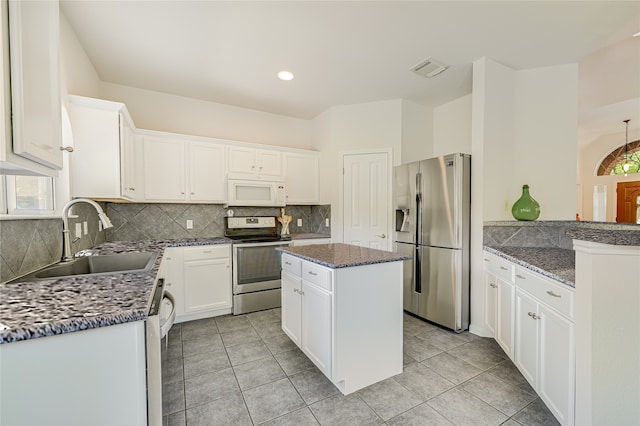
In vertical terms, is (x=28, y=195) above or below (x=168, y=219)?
above

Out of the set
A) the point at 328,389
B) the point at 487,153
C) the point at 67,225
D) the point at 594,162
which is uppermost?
the point at 594,162

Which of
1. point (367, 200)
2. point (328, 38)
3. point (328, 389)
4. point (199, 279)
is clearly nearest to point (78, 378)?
point (328, 389)

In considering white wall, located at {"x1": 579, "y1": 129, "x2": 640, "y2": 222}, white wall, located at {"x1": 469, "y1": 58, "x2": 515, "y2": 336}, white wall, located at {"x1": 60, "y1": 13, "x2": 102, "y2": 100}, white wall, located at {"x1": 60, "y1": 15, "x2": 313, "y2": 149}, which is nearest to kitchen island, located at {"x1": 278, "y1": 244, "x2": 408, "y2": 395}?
white wall, located at {"x1": 469, "y1": 58, "x2": 515, "y2": 336}

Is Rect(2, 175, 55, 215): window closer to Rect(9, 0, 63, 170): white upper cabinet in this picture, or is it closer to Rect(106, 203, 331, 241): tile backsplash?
Rect(9, 0, 63, 170): white upper cabinet

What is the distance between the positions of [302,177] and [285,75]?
57.9 inches

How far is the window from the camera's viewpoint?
4.75ft

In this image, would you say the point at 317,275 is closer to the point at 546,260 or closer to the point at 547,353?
the point at 547,353

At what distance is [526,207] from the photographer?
262 cm

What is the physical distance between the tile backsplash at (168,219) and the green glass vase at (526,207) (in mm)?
2278

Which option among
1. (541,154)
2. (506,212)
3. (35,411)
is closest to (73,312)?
(35,411)

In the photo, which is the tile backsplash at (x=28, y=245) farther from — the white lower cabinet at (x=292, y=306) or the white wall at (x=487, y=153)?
the white wall at (x=487, y=153)

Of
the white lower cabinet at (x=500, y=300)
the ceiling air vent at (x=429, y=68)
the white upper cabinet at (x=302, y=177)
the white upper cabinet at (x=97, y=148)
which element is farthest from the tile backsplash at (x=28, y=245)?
the ceiling air vent at (x=429, y=68)

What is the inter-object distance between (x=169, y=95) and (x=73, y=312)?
3.35m

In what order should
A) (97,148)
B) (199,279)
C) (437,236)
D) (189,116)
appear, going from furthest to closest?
(189,116)
(199,279)
(437,236)
(97,148)
